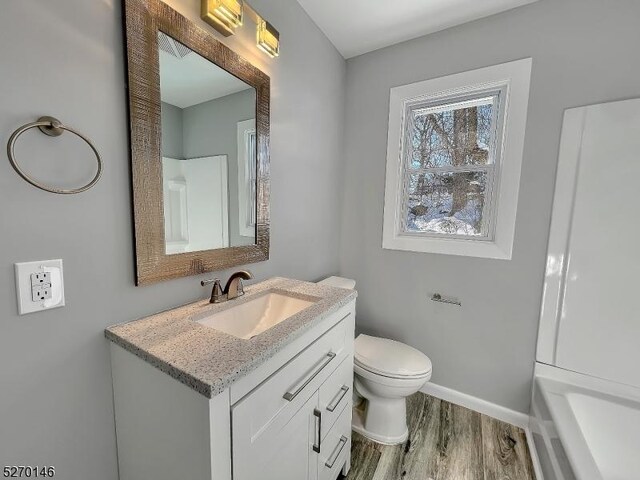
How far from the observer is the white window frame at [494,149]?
5.07ft

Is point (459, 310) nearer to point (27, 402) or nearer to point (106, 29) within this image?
point (27, 402)

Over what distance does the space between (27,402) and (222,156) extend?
979 mm

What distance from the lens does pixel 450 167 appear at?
1.82 meters

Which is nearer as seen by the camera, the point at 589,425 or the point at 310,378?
the point at 310,378

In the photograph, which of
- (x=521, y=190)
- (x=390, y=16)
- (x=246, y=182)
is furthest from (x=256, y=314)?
(x=390, y=16)

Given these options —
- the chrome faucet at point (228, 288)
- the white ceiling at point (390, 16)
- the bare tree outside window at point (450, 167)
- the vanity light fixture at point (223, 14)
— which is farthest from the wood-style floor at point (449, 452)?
the white ceiling at point (390, 16)

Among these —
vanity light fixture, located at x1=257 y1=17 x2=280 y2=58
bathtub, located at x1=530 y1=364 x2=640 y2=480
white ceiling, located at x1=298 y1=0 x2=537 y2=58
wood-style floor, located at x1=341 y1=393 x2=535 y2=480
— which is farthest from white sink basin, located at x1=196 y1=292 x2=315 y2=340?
white ceiling, located at x1=298 y1=0 x2=537 y2=58

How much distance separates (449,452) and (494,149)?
5.97 ft

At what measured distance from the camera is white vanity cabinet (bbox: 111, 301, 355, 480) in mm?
612

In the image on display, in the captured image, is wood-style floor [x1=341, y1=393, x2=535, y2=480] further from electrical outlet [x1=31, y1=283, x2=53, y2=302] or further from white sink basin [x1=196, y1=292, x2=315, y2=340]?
electrical outlet [x1=31, y1=283, x2=53, y2=302]

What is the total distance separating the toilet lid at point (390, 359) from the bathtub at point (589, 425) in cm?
59

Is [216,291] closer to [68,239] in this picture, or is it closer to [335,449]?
[68,239]

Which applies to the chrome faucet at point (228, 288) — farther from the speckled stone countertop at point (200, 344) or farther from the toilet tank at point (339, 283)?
the toilet tank at point (339, 283)

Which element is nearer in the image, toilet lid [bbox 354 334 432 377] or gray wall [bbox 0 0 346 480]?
gray wall [bbox 0 0 346 480]
